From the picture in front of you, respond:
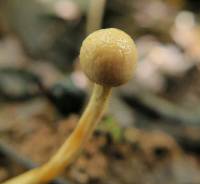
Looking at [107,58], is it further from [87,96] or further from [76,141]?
[87,96]

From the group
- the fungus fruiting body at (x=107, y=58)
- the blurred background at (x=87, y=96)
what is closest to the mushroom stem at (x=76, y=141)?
the fungus fruiting body at (x=107, y=58)

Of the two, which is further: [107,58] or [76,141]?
[76,141]

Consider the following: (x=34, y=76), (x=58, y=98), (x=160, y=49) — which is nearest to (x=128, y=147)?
(x=58, y=98)

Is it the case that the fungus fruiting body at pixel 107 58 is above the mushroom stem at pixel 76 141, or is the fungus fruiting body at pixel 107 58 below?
above

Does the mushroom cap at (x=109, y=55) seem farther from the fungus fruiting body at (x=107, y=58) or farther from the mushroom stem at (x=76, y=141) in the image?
the mushroom stem at (x=76, y=141)

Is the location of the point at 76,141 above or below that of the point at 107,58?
below

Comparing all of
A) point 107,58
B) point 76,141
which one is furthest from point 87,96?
point 107,58
